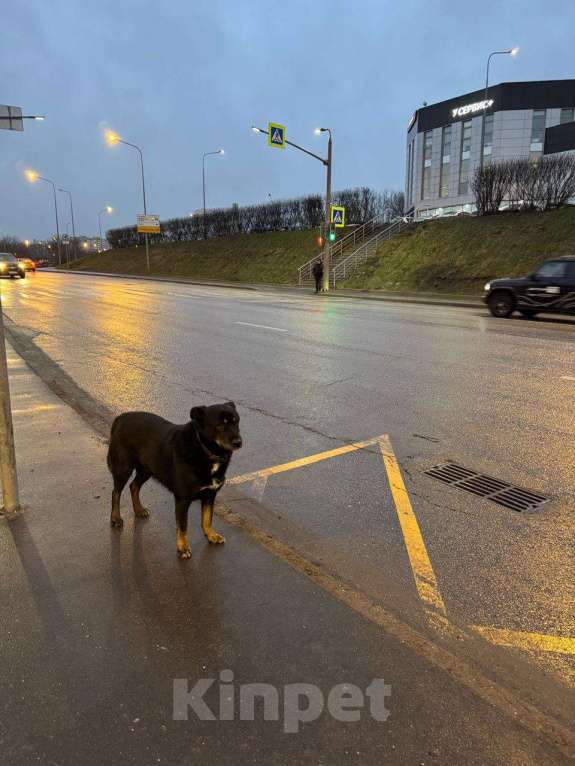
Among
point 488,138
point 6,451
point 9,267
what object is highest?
point 488,138

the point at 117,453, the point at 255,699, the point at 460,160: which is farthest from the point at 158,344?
the point at 460,160

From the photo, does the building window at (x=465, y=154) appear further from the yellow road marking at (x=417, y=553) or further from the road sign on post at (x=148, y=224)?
the yellow road marking at (x=417, y=553)

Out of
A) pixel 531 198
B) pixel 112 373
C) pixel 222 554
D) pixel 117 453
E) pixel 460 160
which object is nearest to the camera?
pixel 222 554

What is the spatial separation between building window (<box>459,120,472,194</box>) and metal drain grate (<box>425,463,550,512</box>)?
220ft

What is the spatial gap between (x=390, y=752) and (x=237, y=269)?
44.5 metres

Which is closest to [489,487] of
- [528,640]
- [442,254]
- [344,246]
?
[528,640]

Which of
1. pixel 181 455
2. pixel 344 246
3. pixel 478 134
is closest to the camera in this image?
pixel 181 455

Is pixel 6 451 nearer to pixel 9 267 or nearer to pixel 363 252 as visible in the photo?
pixel 363 252

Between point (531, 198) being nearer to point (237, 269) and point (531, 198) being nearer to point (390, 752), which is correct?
point (237, 269)

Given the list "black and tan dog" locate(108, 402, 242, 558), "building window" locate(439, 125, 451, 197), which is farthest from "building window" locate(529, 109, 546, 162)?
"black and tan dog" locate(108, 402, 242, 558)

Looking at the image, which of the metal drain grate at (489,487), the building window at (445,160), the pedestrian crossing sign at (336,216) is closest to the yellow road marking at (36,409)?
the metal drain grate at (489,487)

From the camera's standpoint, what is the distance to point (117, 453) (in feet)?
12.2

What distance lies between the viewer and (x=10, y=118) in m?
4.43

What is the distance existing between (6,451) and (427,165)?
7431cm
